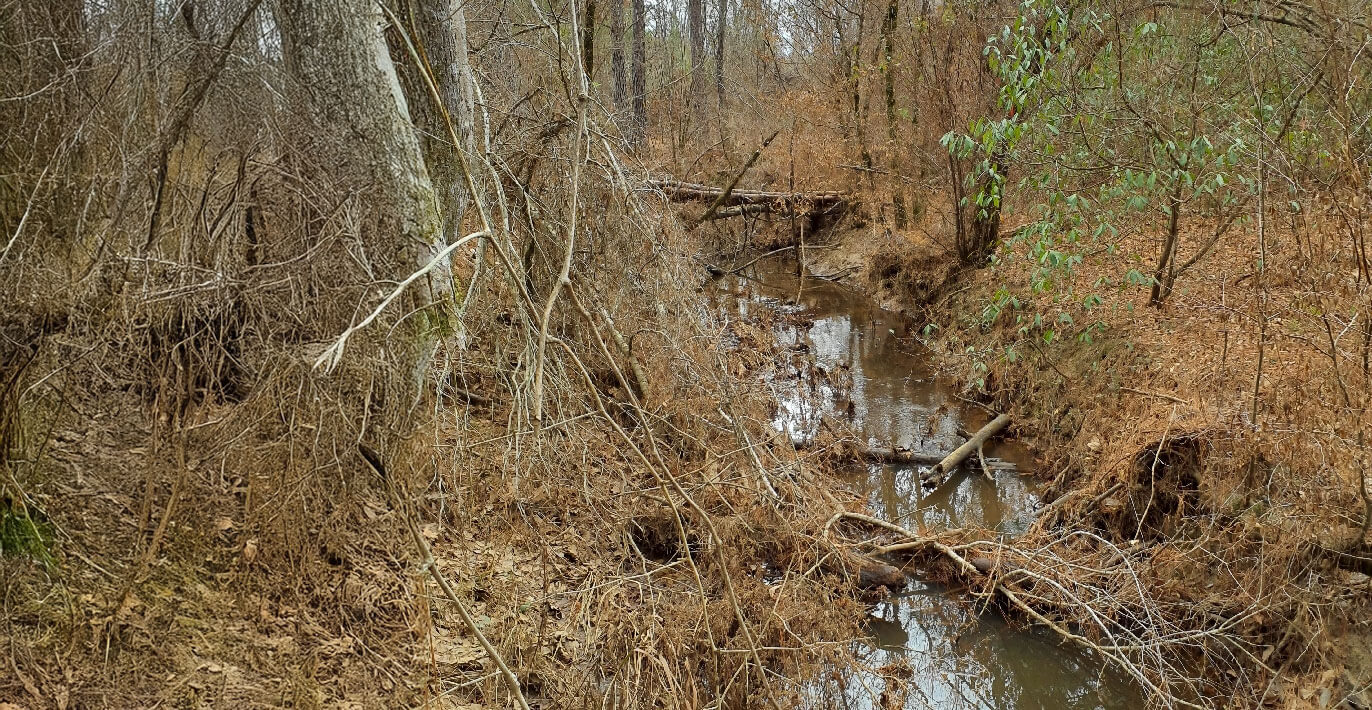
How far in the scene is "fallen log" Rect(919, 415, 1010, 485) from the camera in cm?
717

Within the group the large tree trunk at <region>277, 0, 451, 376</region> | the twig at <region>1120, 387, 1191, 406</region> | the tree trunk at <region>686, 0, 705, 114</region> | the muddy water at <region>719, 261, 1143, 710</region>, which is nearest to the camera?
the large tree trunk at <region>277, 0, 451, 376</region>

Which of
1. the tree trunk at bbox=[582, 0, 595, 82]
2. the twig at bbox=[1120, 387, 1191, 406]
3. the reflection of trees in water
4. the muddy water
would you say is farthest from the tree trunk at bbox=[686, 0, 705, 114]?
the reflection of trees in water

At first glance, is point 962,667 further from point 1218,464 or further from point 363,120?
point 363,120

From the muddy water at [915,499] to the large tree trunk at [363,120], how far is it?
3.10m

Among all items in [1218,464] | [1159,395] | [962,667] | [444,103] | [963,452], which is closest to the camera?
[444,103]

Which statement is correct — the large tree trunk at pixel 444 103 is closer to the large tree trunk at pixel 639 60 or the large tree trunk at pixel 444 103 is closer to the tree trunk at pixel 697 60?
the large tree trunk at pixel 639 60

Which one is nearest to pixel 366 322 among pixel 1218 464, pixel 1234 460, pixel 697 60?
pixel 1234 460

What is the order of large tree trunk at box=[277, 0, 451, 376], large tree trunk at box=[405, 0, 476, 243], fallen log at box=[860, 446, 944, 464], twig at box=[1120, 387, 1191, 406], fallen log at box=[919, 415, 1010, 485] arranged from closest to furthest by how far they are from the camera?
large tree trunk at box=[277, 0, 451, 376] < large tree trunk at box=[405, 0, 476, 243] < twig at box=[1120, 387, 1191, 406] < fallen log at box=[919, 415, 1010, 485] < fallen log at box=[860, 446, 944, 464]

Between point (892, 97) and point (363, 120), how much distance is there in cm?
969

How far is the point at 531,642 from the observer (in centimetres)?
416

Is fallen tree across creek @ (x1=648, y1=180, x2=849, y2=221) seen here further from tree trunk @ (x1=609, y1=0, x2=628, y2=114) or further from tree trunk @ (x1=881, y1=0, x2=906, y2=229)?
tree trunk @ (x1=609, y1=0, x2=628, y2=114)

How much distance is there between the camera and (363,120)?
381 centimetres

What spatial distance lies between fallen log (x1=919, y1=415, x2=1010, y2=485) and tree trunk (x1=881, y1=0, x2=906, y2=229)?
5366 millimetres

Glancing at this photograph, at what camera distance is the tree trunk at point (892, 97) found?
11555 millimetres
